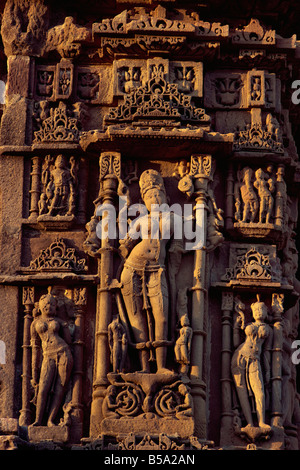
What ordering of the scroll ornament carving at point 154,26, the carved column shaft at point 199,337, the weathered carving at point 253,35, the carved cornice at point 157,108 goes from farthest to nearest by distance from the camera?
1. the weathered carving at point 253,35
2. the scroll ornament carving at point 154,26
3. the carved cornice at point 157,108
4. the carved column shaft at point 199,337

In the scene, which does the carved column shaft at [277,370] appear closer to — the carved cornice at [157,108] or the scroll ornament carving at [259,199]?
the scroll ornament carving at [259,199]

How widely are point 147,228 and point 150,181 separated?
47 cm

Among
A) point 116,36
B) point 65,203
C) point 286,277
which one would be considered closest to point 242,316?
point 286,277

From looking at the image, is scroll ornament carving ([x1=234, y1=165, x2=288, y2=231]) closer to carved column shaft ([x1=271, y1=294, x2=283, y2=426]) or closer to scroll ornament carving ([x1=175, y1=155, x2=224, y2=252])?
scroll ornament carving ([x1=175, y1=155, x2=224, y2=252])

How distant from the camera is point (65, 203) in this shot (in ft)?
53.1

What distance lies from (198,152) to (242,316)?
64.6 inches

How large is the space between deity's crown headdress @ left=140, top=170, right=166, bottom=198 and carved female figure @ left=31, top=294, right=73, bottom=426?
4.47 ft

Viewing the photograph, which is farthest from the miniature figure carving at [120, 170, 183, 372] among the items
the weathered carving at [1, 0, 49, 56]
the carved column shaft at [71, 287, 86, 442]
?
the weathered carving at [1, 0, 49, 56]

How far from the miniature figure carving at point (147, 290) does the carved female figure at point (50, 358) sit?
67cm

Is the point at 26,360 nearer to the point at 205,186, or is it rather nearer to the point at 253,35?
the point at 205,186

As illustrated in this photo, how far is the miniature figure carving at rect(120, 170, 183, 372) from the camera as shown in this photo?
50.9ft

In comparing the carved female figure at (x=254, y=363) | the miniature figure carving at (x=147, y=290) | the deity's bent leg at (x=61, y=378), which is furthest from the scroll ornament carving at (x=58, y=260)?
the carved female figure at (x=254, y=363)

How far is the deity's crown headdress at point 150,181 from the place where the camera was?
1596 cm
